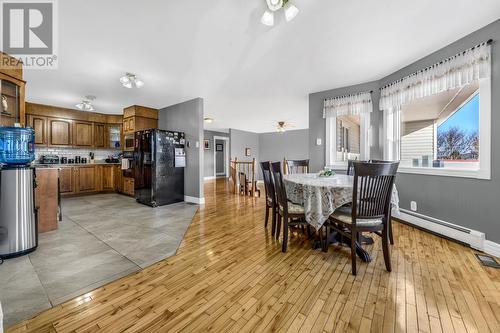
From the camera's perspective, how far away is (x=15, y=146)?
2174mm

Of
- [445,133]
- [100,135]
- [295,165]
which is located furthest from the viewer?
[100,135]

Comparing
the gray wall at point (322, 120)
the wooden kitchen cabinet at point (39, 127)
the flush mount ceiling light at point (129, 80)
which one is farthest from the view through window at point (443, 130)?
the wooden kitchen cabinet at point (39, 127)

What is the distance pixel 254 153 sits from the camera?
31.8 feet

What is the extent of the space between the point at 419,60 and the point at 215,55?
2.90 metres

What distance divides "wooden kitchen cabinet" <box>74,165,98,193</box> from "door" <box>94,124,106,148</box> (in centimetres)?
71

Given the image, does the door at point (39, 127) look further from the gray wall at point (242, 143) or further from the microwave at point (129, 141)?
the gray wall at point (242, 143)

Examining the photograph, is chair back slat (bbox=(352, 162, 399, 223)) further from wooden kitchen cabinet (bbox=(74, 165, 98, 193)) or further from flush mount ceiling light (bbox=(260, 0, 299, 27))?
wooden kitchen cabinet (bbox=(74, 165, 98, 193))

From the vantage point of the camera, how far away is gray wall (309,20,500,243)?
2.07 metres

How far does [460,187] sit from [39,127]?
26.5ft

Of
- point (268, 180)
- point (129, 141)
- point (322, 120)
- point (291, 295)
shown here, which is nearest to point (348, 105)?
point (322, 120)

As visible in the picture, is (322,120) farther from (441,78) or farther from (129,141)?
(129,141)

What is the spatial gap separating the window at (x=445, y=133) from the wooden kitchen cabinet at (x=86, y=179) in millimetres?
7040

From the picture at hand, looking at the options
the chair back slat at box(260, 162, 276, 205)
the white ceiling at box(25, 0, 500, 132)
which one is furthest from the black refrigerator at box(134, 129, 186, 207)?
the chair back slat at box(260, 162, 276, 205)

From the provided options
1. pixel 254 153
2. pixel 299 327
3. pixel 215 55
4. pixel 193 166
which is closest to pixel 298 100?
pixel 215 55
